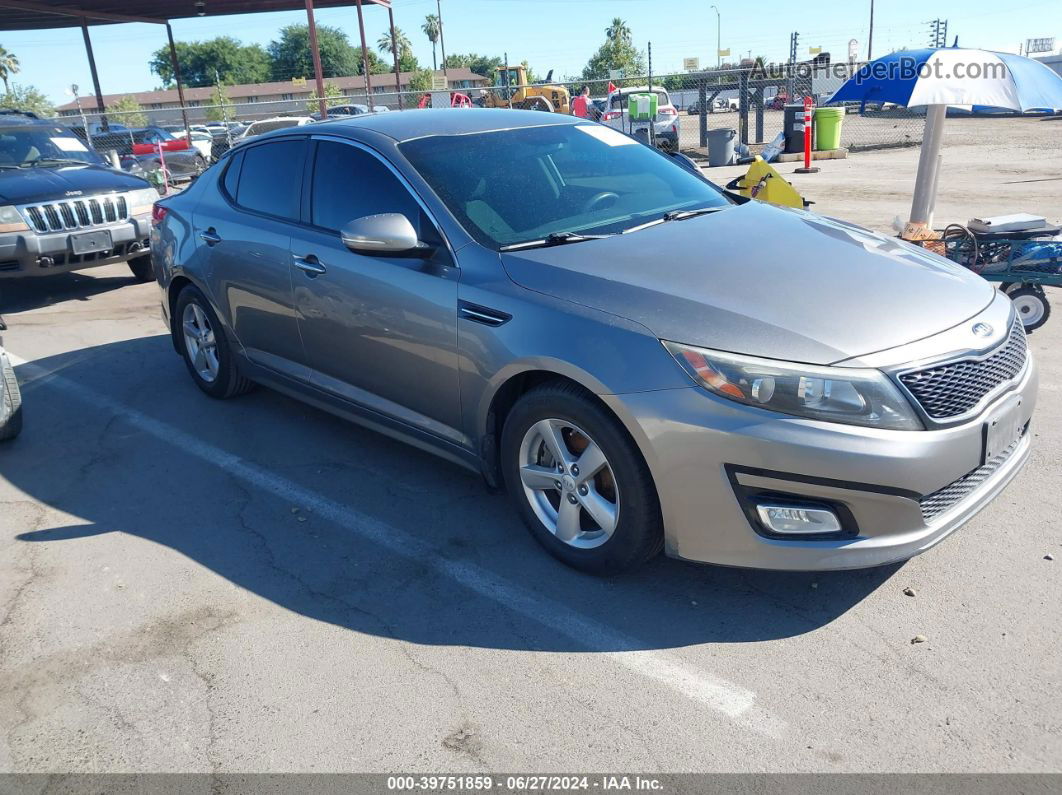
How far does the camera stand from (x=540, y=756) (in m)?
2.62

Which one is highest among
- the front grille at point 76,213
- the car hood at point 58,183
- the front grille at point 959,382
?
the car hood at point 58,183

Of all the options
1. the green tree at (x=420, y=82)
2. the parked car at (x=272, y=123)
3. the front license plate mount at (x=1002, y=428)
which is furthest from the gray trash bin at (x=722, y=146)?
the green tree at (x=420, y=82)

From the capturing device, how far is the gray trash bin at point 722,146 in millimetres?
18344

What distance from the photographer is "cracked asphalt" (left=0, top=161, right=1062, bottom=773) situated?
2.67 metres

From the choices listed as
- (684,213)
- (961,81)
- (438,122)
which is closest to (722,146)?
(961,81)

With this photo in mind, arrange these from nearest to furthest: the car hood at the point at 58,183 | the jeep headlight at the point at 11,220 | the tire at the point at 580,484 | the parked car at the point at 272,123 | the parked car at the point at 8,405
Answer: the tire at the point at 580,484, the parked car at the point at 8,405, the jeep headlight at the point at 11,220, the car hood at the point at 58,183, the parked car at the point at 272,123

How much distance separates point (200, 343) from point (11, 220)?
3938 mm

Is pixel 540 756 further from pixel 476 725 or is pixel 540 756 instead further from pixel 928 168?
pixel 928 168

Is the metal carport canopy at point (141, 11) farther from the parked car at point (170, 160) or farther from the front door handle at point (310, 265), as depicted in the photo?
the front door handle at point (310, 265)

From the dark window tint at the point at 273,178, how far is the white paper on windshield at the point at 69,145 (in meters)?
6.16

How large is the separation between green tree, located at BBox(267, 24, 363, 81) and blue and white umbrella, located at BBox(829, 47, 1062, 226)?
364 ft

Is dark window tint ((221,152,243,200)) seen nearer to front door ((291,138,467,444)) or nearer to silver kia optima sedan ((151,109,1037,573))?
silver kia optima sedan ((151,109,1037,573))

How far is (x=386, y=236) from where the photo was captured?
3.71 meters

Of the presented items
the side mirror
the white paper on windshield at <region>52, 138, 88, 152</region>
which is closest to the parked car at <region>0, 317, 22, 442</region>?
the side mirror
